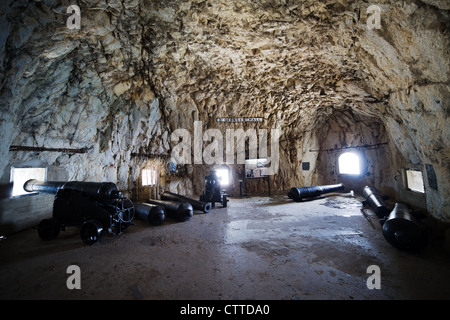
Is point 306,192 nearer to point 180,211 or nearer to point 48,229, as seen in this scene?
point 180,211

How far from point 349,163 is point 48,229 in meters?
18.0

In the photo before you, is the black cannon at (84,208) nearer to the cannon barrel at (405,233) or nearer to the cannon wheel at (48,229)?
the cannon wheel at (48,229)

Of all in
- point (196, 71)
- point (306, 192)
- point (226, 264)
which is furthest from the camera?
point (306, 192)

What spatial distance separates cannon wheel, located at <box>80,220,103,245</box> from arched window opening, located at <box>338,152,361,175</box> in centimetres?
1613

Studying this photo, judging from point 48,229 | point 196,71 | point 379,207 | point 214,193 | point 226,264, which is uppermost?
point 196,71

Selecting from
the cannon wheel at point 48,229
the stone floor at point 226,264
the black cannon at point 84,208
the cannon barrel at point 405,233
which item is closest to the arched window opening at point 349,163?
the stone floor at point 226,264

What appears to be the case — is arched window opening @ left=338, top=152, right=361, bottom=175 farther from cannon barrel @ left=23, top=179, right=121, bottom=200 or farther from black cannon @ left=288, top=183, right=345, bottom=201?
cannon barrel @ left=23, top=179, right=121, bottom=200

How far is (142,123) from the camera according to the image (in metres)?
12.1

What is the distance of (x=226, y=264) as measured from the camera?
16.3ft

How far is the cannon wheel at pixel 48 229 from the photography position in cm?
656

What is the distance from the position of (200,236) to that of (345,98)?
11731 millimetres

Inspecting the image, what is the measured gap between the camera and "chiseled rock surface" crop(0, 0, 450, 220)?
549 cm

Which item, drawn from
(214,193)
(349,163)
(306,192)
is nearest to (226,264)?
(214,193)
